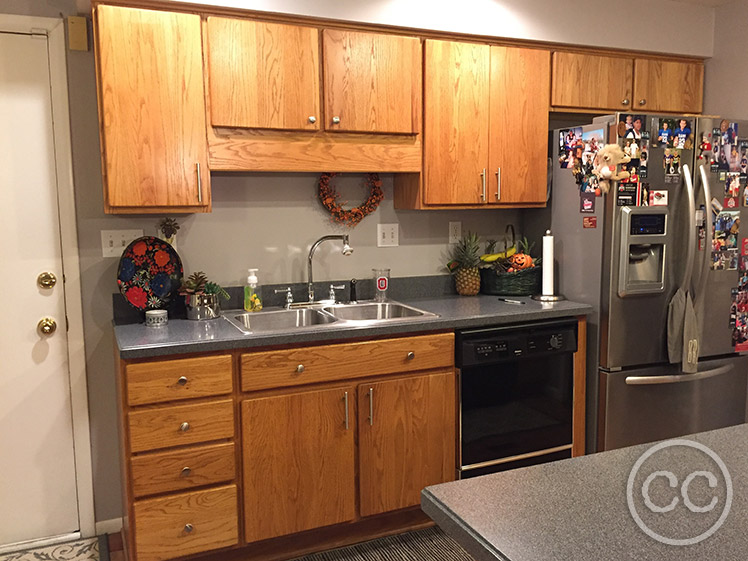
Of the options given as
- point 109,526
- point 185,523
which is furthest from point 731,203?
point 109,526

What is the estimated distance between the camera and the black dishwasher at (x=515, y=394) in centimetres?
278

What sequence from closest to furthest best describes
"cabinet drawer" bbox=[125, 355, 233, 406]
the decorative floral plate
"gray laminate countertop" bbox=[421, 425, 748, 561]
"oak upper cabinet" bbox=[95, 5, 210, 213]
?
1. "gray laminate countertop" bbox=[421, 425, 748, 561]
2. "cabinet drawer" bbox=[125, 355, 233, 406]
3. "oak upper cabinet" bbox=[95, 5, 210, 213]
4. the decorative floral plate

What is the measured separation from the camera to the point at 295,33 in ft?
8.77

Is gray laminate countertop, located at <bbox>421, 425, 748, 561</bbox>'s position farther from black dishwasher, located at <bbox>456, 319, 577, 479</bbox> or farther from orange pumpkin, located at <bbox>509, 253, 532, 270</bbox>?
orange pumpkin, located at <bbox>509, 253, 532, 270</bbox>

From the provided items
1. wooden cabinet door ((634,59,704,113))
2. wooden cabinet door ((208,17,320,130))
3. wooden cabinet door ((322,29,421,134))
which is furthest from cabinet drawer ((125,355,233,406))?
wooden cabinet door ((634,59,704,113))

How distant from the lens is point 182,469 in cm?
236

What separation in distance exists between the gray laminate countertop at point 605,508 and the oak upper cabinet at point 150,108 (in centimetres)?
185

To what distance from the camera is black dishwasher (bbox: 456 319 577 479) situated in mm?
2779

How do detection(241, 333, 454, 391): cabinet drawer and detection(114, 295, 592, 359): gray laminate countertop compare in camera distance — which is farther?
detection(241, 333, 454, 391): cabinet drawer

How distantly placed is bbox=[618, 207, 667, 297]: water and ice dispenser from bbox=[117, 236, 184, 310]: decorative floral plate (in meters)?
1.97

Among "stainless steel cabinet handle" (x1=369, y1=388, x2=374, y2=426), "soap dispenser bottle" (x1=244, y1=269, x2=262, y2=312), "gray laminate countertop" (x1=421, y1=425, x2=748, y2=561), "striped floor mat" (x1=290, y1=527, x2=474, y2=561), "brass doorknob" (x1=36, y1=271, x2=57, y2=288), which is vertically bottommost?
"striped floor mat" (x1=290, y1=527, x2=474, y2=561)

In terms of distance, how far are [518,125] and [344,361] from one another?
147 cm

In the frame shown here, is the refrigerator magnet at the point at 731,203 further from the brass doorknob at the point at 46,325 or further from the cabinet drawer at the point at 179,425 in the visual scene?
the brass doorknob at the point at 46,325

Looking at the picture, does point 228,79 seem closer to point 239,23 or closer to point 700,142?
point 239,23
